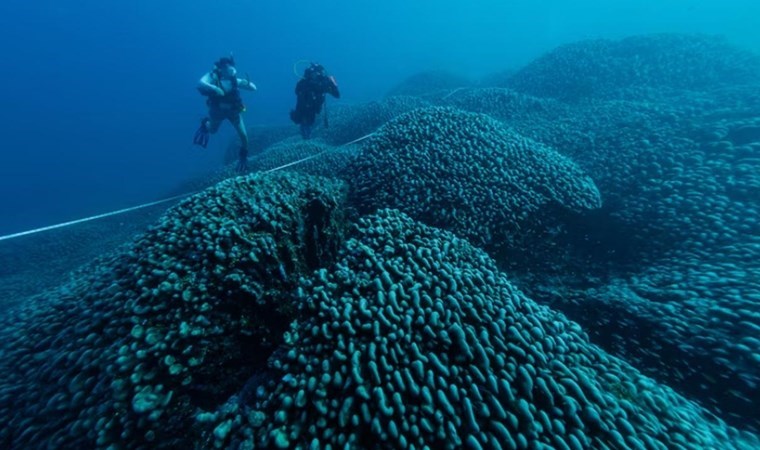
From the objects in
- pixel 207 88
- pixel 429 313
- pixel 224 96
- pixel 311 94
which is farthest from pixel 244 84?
pixel 429 313

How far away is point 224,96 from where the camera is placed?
9.82 metres

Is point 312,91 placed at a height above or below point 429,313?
above

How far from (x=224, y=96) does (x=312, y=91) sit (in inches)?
103

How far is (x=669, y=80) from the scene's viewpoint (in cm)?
1180

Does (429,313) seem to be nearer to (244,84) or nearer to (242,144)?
(242,144)

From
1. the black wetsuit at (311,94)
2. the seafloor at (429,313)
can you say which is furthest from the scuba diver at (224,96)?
the seafloor at (429,313)

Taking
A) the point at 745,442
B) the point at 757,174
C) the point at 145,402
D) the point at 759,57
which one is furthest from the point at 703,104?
the point at 145,402

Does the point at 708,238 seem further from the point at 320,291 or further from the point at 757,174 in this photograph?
the point at 320,291

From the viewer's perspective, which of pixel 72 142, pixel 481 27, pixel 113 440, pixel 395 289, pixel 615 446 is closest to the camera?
pixel 615 446

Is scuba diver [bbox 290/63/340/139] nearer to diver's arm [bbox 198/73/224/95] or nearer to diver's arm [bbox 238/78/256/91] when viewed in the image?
diver's arm [bbox 238/78/256/91]

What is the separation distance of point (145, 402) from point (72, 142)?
8279 cm

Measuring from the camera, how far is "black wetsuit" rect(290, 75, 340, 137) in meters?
10.0

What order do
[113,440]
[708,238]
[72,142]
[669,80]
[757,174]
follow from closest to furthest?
Answer: 1. [113,440]
2. [708,238]
3. [757,174]
4. [669,80]
5. [72,142]

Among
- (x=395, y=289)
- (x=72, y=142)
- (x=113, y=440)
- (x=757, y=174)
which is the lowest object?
(x=757, y=174)
